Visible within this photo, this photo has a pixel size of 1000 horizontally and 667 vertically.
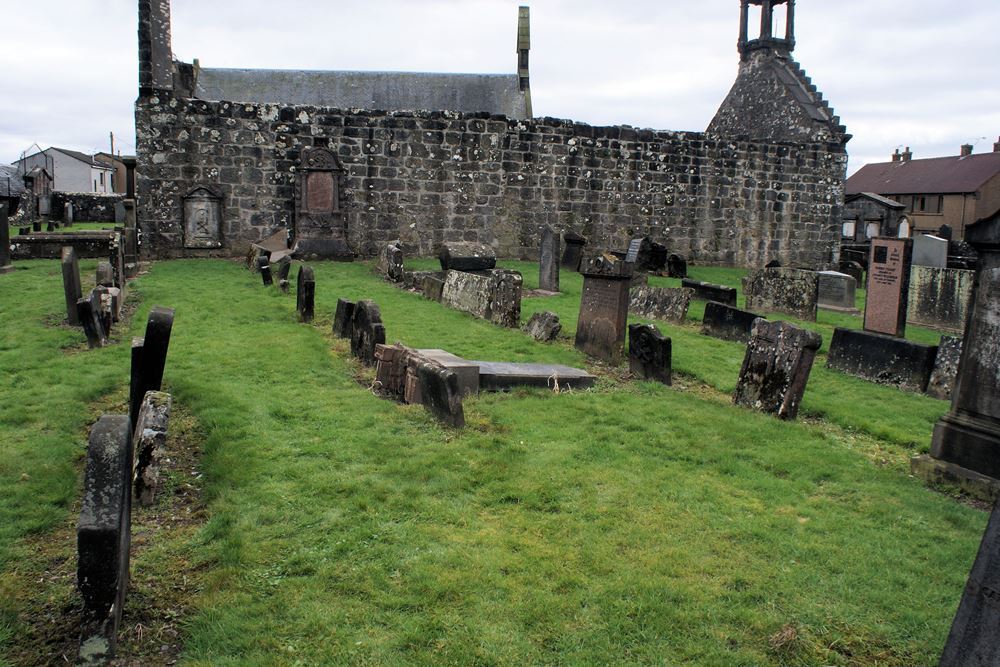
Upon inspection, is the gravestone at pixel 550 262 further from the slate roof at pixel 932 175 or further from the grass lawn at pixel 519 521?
the slate roof at pixel 932 175

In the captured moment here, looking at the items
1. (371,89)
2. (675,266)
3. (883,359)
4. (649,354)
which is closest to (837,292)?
(675,266)

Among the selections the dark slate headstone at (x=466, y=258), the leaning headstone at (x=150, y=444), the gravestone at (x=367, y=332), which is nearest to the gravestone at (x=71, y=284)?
the gravestone at (x=367, y=332)

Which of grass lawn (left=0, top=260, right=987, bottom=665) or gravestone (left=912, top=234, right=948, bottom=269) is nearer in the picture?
grass lawn (left=0, top=260, right=987, bottom=665)

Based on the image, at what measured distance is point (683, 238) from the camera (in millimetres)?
20797

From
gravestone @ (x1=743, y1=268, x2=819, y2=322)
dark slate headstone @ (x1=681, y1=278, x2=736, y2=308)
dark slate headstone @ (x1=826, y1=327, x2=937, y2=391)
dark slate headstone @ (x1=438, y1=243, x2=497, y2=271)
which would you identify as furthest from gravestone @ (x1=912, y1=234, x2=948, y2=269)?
dark slate headstone @ (x1=438, y1=243, x2=497, y2=271)

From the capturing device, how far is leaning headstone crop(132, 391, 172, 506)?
4.98 metres

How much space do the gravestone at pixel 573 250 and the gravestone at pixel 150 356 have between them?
1279 centimetres

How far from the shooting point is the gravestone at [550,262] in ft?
48.0

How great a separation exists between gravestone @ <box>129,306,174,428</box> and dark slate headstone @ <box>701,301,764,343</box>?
8.03 metres

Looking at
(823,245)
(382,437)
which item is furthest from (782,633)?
(823,245)

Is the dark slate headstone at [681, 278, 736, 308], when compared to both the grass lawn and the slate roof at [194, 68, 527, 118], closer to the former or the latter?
the grass lawn

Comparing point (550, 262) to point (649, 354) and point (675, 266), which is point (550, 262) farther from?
point (649, 354)

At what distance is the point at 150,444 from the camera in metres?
5.14

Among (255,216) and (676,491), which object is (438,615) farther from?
(255,216)
